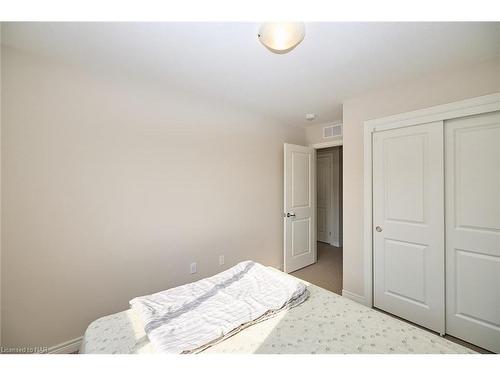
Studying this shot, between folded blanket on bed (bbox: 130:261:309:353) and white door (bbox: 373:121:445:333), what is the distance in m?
1.28

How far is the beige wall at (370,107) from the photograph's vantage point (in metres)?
1.73

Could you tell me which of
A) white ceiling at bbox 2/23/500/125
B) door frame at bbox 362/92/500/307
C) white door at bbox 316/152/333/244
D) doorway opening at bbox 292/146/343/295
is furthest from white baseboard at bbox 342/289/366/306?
white door at bbox 316/152/333/244

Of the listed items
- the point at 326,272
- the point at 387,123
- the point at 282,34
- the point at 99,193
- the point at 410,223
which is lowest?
the point at 326,272

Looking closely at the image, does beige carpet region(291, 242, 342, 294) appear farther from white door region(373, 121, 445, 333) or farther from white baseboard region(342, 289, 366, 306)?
white door region(373, 121, 445, 333)

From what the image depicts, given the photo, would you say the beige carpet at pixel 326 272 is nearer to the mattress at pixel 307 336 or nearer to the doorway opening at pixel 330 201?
the doorway opening at pixel 330 201

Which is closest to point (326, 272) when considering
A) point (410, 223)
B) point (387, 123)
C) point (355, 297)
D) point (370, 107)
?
point (355, 297)

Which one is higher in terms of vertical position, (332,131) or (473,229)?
(332,131)

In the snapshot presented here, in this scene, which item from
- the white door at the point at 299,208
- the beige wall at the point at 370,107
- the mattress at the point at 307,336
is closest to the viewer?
the mattress at the point at 307,336

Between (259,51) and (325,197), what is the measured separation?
4.12 m

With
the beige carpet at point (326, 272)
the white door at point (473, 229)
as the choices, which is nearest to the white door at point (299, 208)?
the beige carpet at point (326, 272)

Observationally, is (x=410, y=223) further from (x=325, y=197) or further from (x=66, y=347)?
(x=66, y=347)

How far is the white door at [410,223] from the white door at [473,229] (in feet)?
0.24

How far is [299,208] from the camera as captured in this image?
3.35 metres
